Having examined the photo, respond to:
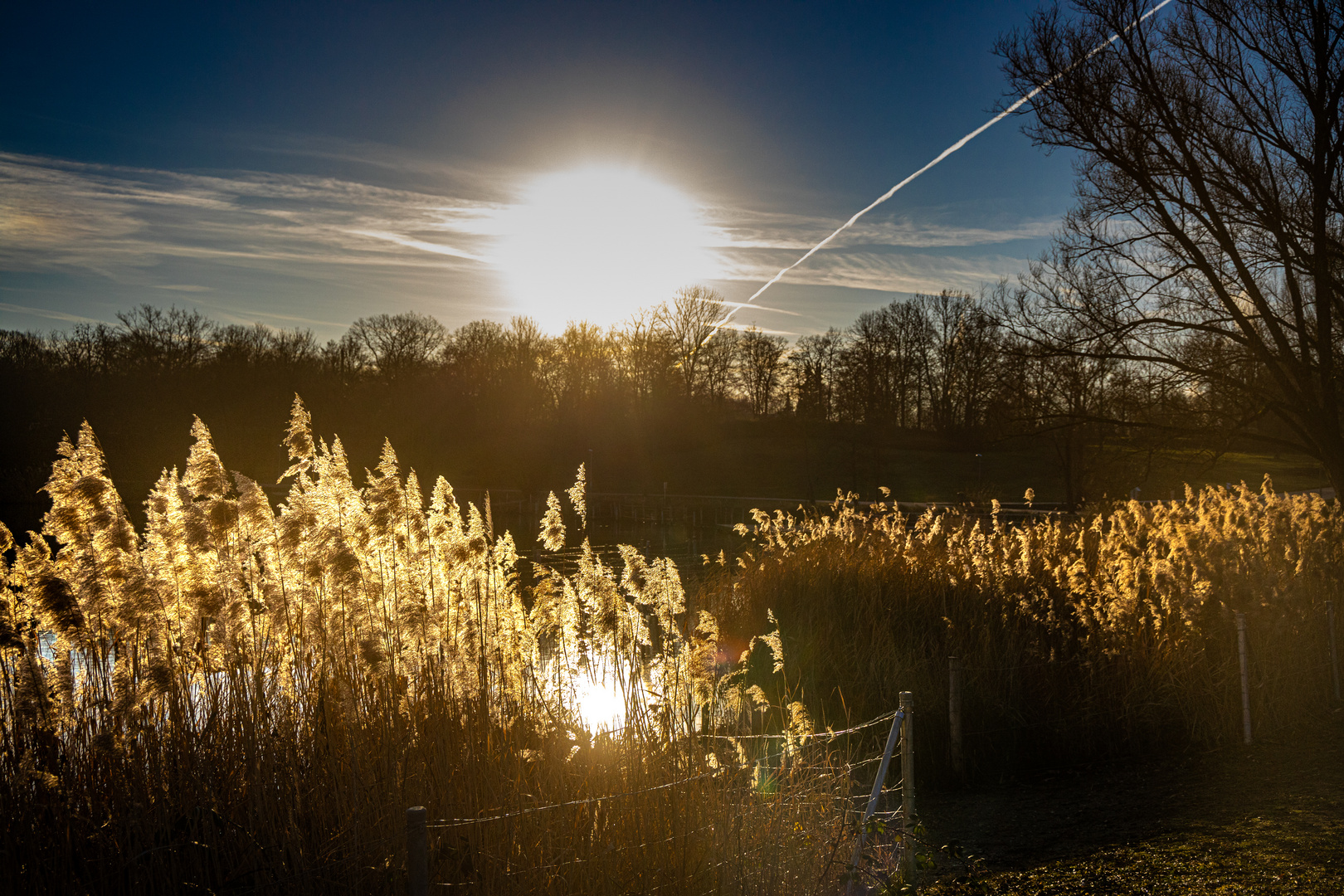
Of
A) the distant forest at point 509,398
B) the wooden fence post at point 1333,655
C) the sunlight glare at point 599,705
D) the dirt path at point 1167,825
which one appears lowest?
the dirt path at point 1167,825

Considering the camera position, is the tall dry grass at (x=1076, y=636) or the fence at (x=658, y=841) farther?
the tall dry grass at (x=1076, y=636)

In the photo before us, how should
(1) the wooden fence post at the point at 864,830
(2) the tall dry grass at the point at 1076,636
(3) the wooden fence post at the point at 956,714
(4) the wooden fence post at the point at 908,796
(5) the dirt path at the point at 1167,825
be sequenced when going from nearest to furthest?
(1) the wooden fence post at the point at 864,830, (5) the dirt path at the point at 1167,825, (4) the wooden fence post at the point at 908,796, (3) the wooden fence post at the point at 956,714, (2) the tall dry grass at the point at 1076,636

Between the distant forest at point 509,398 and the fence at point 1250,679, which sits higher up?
the distant forest at point 509,398

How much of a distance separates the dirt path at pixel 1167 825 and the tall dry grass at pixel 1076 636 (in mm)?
511

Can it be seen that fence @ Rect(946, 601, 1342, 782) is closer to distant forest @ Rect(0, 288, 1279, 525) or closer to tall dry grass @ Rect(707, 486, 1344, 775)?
tall dry grass @ Rect(707, 486, 1344, 775)

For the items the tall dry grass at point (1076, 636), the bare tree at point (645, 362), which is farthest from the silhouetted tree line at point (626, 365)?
the tall dry grass at point (1076, 636)

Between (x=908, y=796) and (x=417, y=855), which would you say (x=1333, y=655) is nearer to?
(x=908, y=796)

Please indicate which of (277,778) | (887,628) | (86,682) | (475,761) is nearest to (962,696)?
(887,628)

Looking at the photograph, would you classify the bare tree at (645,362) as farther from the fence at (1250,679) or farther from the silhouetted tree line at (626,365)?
the fence at (1250,679)

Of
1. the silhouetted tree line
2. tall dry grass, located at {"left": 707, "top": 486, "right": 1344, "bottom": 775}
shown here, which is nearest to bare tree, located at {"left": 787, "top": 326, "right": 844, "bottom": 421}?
the silhouetted tree line

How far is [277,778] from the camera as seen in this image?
3.66 meters

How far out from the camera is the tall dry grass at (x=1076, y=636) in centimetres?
779

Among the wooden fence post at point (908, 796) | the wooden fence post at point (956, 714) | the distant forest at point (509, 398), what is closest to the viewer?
the wooden fence post at point (908, 796)

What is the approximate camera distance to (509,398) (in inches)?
2271
